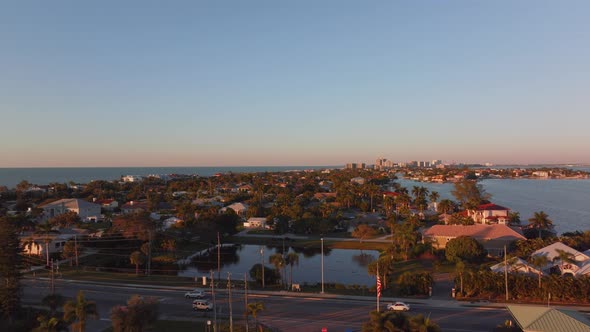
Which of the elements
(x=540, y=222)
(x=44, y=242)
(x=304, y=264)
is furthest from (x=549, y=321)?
(x=44, y=242)

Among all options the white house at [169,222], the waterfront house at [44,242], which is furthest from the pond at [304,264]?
the waterfront house at [44,242]

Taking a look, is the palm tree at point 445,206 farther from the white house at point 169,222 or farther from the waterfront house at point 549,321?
the waterfront house at point 549,321

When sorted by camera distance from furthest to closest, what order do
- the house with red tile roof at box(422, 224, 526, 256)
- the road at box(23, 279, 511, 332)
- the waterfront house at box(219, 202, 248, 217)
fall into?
the waterfront house at box(219, 202, 248, 217) < the house with red tile roof at box(422, 224, 526, 256) < the road at box(23, 279, 511, 332)

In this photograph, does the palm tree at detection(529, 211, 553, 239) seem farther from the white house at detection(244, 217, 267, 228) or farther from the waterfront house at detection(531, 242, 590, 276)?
the white house at detection(244, 217, 267, 228)

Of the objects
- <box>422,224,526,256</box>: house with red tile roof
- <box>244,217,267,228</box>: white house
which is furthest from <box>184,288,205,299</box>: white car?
<box>244,217,267,228</box>: white house

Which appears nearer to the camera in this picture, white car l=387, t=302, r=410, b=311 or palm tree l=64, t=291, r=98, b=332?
palm tree l=64, t=291, r=98, b=332

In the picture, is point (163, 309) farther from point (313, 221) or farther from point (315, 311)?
point (313, 221)

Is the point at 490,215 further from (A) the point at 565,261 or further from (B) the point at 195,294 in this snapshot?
(B) the point at 195,294
